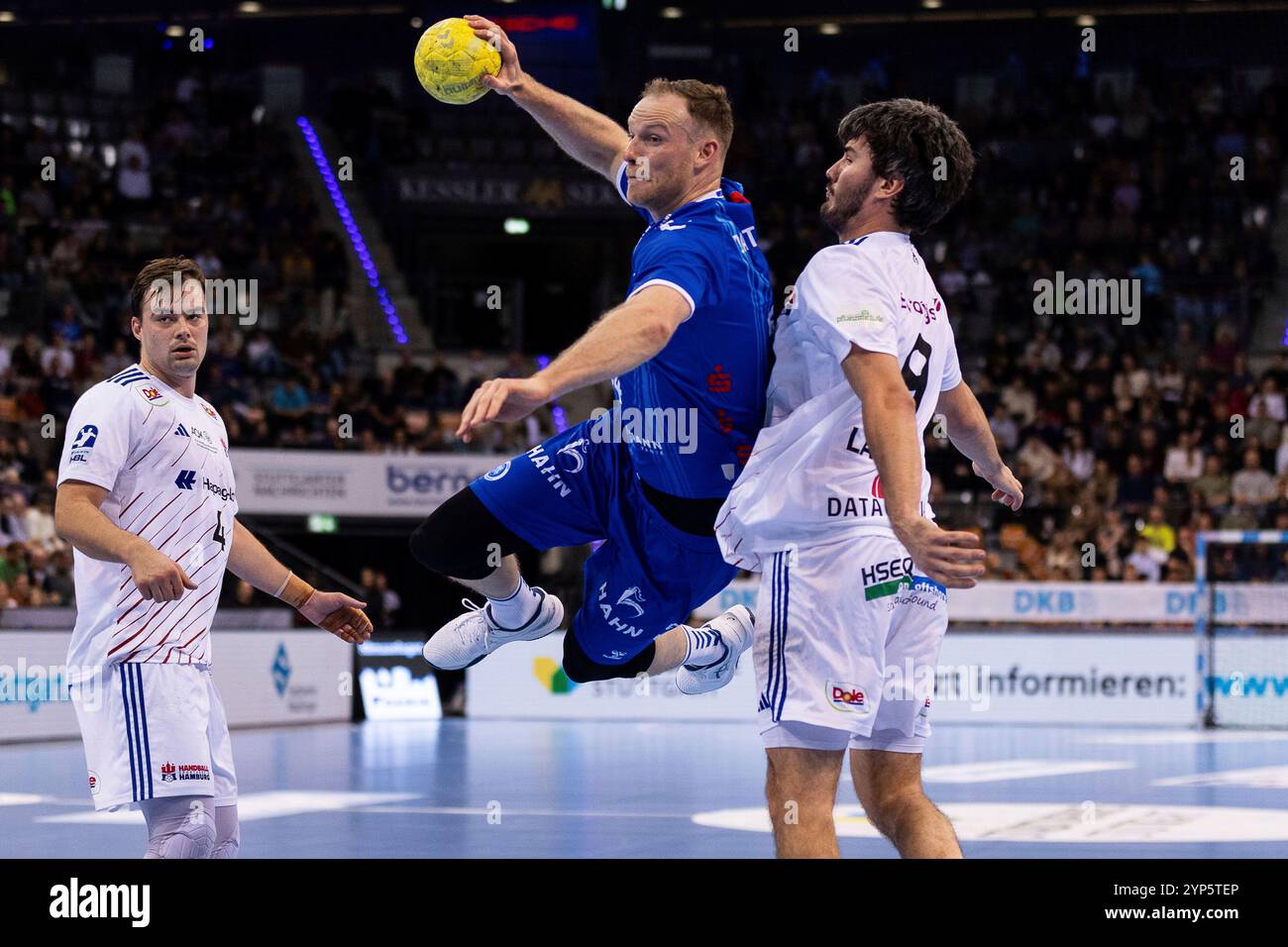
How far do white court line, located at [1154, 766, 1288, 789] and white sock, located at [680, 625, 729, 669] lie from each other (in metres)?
6.90

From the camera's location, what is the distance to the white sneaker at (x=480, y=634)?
291 inches

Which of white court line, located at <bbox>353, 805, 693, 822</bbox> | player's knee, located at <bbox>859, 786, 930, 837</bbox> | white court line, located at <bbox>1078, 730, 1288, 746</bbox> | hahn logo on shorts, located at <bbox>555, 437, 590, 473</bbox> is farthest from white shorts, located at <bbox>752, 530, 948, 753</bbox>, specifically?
white court line, located at <bbox>1078, 730, 1288, 746</bbox>

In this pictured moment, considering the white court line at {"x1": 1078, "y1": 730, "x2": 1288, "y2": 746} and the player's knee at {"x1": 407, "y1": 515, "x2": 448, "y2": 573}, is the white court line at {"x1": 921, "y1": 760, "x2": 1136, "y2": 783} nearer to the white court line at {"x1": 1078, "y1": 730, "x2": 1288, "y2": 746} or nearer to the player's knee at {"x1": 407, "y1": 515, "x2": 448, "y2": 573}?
the white court line at {"x1": 1078, "y1": 730, "x2": 1288, "y2": 746}

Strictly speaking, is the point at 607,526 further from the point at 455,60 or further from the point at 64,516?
the point at 64,516

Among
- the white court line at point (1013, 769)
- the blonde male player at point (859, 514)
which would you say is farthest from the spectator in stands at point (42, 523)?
the blonde male player at point (859, 514)

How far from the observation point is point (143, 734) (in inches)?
231

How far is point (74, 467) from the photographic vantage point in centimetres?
589

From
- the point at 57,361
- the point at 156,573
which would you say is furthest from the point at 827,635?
the point at 57,361

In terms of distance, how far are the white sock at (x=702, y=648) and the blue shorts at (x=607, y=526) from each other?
932 mm

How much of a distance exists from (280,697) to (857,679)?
16561 mm

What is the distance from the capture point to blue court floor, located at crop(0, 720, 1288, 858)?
959 cm

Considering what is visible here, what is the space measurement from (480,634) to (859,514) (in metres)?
2.67
